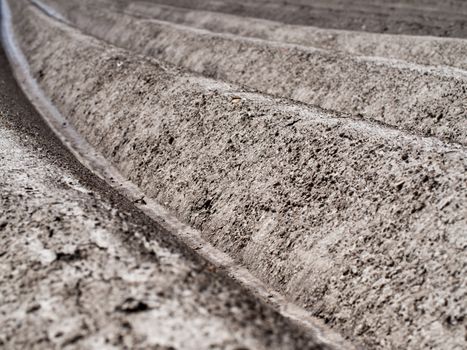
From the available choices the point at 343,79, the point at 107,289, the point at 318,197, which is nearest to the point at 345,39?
the point at 343,79

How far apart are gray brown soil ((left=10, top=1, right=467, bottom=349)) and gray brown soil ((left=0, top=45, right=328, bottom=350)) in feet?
7.10

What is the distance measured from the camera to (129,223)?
9711 millimetres

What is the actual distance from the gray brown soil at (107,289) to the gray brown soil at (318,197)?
85.2 inches

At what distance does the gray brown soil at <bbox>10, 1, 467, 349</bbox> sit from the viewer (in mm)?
8891

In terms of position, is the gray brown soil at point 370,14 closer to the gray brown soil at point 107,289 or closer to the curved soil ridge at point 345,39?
the curved soil ridge at point 345,39

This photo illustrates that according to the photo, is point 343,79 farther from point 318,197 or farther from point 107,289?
point 107,289

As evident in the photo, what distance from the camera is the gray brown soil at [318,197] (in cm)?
889

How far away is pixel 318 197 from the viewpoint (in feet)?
36.7

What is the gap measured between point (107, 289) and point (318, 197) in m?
5.02

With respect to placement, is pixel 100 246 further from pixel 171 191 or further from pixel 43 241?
pixel 171 191

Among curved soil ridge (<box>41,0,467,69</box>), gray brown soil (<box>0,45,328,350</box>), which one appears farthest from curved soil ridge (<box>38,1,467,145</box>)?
gray brown soil (<box>0,45,328,350</box>)

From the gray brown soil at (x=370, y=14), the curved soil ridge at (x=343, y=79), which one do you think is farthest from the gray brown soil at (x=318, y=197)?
the gray brown soil at (x=370, y=14)

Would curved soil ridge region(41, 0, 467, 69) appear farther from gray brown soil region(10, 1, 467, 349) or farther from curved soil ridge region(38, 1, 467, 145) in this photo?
gray brown soil region(10, 1, 467, 349)

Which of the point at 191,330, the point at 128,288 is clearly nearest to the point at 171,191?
the point at 128,288
